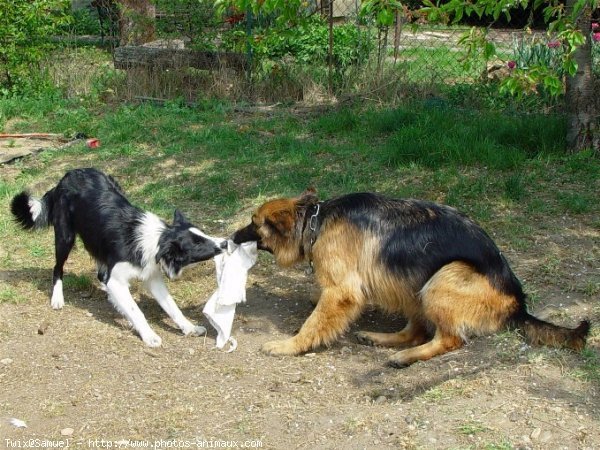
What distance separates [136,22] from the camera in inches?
483

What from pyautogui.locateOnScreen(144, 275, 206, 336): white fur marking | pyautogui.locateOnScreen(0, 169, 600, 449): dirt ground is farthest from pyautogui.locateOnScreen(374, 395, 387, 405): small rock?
pyautogui.locateOnScreen(144, 275, 206, 336): white fur marking

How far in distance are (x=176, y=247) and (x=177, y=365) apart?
0.83 metres

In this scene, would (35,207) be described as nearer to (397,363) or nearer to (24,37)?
(397,363)

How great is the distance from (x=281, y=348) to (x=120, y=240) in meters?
1.45

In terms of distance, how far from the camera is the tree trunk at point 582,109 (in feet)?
25.6

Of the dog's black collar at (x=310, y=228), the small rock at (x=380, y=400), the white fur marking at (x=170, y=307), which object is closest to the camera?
the small rock at (x=380, y=400)

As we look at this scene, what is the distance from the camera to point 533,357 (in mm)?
4387

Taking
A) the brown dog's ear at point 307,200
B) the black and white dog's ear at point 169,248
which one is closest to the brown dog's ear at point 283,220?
the brown dog's ear at point 307,200

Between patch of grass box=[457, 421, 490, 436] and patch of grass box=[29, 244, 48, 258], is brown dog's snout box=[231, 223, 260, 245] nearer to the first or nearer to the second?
patch of grass box=[457, 421, 490, 436]

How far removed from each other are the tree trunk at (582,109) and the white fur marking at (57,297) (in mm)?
5446

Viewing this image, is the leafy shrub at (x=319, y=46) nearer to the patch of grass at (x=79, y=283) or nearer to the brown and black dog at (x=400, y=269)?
the patch of grass at (x=79, y=283)

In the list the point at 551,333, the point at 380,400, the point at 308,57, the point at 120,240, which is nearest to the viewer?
the point at 380,400

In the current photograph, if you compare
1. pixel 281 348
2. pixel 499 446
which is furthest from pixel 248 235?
pixel 499 446

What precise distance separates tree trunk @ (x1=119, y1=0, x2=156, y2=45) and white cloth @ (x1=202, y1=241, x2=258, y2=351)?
792 cm
